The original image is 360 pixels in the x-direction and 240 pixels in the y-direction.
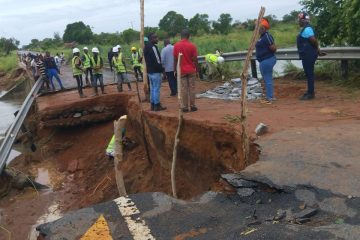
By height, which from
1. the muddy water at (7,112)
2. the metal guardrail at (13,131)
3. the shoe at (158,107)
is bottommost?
the muddy water at (7,112)

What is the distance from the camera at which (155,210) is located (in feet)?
16.4

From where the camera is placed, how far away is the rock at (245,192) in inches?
205

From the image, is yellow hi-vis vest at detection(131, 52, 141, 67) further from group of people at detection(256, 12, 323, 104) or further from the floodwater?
the floodwater

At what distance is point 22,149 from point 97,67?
433 centimetres

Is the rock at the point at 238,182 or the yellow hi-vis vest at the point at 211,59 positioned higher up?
the yellow hi-vis vest at the point at 211,59

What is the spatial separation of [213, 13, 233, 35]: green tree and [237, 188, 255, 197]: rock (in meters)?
47.6

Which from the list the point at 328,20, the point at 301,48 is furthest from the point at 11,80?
the point at 301,48

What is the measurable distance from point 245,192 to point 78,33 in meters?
85.9

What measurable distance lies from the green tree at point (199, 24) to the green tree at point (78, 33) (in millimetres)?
29767

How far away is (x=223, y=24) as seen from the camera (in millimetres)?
54625

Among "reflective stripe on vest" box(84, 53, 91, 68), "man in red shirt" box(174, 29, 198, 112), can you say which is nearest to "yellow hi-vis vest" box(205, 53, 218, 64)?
"reflective stripe on vest" box(84, 53, 91, 68)

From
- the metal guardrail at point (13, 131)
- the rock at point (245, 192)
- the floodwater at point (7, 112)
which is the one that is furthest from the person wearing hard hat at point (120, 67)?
the rock at point (245, 192)

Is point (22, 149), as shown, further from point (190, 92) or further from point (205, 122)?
point (205, 122)

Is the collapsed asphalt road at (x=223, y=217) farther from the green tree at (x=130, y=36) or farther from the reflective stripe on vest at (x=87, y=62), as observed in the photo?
the green tree at (x=130, y=36)
